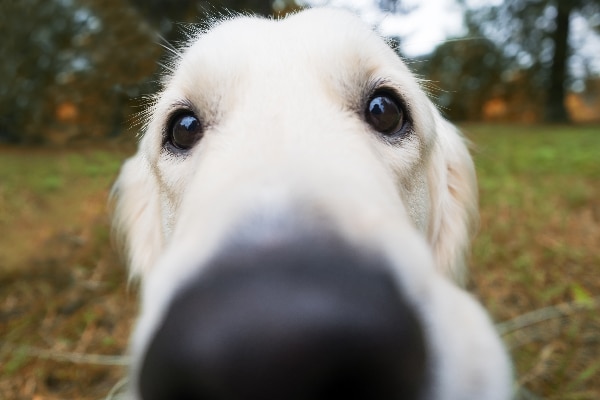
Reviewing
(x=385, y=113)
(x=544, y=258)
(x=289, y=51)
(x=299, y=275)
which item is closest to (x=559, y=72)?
(x=544, y=258)

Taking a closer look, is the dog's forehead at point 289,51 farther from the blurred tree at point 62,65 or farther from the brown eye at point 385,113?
the blurred tree at point 62,65

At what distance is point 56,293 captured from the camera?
15.3 feet

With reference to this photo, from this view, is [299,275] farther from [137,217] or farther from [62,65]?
[62,65]

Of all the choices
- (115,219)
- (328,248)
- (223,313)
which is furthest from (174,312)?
(115,219)

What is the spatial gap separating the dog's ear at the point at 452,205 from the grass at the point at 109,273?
1.85 ft

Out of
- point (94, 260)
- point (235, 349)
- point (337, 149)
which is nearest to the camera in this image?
point (235, 349)

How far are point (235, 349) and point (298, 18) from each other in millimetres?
1710

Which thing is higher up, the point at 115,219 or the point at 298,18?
the point at 298,18

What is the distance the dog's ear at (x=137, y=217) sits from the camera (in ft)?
9.57

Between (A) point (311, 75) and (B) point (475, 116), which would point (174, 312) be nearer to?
(A) point (311, 75)

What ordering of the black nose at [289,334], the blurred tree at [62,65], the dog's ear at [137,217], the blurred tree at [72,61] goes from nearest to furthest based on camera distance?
the black nose at [289,334], the dog's ear at [137,217], the blurred tree at [72,61], the blurred tree at [62,65]

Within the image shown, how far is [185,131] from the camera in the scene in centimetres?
210

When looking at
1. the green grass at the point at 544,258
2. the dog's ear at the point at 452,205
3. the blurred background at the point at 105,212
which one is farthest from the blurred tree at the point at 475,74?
the dog's ear at the point at 452,205

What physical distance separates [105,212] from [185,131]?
445cm
